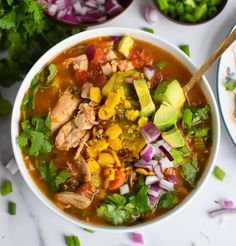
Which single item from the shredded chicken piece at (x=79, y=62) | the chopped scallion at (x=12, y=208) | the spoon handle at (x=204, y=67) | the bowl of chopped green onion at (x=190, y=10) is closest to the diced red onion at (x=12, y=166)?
the chopped scallion at (x=12, y=208)

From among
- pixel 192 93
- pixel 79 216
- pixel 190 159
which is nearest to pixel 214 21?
pixel 192 93

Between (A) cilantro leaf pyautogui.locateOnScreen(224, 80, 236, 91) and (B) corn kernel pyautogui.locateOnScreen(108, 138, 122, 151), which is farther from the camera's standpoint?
(A) cilantro leaf pyautogui.locateOnScreen(224, 80, 236, 91)

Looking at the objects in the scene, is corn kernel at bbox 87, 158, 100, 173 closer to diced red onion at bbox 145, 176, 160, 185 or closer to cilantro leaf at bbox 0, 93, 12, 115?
diced red onion at bbox 145, 176, 160, 185

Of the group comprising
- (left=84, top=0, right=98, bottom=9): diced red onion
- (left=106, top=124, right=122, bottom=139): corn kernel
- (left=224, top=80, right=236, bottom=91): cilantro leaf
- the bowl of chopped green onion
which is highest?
the bowl of chopped green onion

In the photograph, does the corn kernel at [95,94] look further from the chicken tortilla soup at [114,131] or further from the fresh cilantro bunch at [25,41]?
the fresh cilantro bunch at [25,41]

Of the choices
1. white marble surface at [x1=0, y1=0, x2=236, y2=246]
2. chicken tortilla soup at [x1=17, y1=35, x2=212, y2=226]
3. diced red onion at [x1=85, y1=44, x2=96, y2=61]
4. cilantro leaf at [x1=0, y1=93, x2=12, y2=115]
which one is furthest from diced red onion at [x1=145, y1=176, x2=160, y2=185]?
cilantro leaf at [x1=0, y1=93, x2=12, y2=115]

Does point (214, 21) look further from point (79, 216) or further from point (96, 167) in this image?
point (79, 216)

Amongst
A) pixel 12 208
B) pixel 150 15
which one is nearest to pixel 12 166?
pixel 12 208

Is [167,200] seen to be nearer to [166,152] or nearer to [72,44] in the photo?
[166,152]
